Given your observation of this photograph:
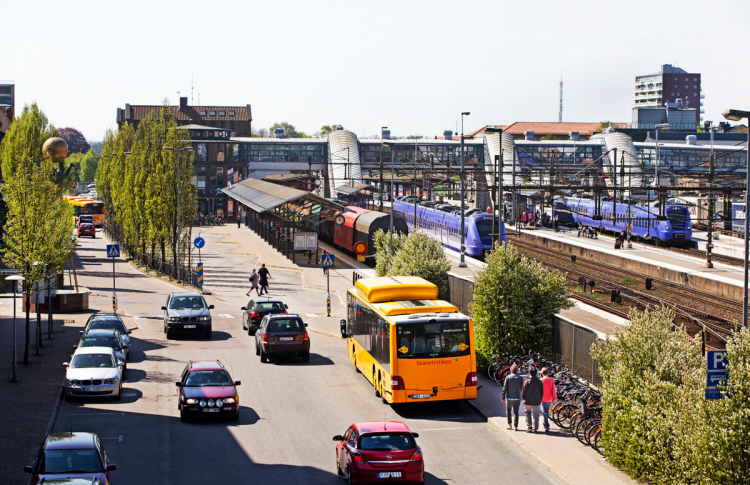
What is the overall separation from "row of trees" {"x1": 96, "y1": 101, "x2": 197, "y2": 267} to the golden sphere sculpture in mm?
5536

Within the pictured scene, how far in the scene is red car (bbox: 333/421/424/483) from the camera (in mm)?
15203

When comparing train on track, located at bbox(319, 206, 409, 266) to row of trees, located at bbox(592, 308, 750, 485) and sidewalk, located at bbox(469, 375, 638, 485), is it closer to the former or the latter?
sidewalk, located at bbox(469, 375, 638, 485)

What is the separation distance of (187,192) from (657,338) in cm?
4304

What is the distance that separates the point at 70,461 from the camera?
14.0 m

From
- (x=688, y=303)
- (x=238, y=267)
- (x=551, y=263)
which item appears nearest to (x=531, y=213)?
(x=551, y=263)

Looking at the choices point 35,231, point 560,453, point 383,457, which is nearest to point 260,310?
point 35,231

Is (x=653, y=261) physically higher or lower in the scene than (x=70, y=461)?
lower

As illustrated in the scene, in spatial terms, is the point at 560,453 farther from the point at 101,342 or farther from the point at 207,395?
the point at 101,342

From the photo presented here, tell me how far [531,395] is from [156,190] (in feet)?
132

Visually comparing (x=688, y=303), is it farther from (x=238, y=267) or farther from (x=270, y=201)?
(x=270, y=201)

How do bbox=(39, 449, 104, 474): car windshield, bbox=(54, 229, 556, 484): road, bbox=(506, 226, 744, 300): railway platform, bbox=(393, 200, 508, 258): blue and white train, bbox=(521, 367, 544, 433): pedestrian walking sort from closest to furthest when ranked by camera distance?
bbox=(39, 449, 104, 474): car windshield → bbox=(54, 229, 556, 484): road → bbox=(521, 367, 544, 433): pedestrian walking → bbox=(506, 226, 744, 300): railway platform → bbox=(393, 200, 508, 258): blue and white train

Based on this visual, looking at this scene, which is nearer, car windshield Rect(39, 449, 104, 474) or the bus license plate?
car windshield Rect(39, 449, 104, 474)

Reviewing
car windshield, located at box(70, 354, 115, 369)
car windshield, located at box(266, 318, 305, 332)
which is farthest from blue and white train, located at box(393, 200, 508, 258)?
car windshield, located at box(70, 354, 115, 369)

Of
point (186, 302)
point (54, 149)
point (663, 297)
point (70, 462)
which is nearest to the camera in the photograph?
point (70, 462)
